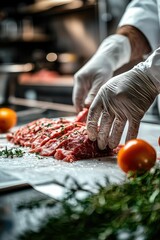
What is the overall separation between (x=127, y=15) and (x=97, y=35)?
2856 millimetres

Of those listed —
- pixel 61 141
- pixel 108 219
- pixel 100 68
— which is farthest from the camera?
pixel 100 68

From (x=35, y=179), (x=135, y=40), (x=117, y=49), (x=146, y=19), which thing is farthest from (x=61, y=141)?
(x=146, y=19)

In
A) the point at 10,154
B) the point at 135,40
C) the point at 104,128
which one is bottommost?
the point at 10,154

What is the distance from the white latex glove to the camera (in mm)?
1905

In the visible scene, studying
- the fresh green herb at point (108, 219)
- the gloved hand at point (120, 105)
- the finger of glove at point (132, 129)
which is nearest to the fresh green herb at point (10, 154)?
the gloved hand at point (120, 105)

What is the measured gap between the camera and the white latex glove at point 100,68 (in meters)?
1.91

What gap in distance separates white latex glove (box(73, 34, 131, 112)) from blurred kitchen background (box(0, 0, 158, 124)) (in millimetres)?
2373

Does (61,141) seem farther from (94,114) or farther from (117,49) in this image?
(117,49)

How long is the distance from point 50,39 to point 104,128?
15.1 feet

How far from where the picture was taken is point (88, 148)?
1.44 metres

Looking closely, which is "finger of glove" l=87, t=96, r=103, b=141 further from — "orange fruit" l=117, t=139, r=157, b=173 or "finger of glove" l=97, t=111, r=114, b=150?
"orange fruit" l=117, t=139, r=157, b=173

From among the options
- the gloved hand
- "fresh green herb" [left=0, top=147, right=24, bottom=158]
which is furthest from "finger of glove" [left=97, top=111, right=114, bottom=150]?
"fresh green herb" [left=0, top=147, right=24, bottom=158]

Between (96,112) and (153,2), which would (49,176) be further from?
(153,2)

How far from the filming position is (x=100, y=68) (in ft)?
6.25
